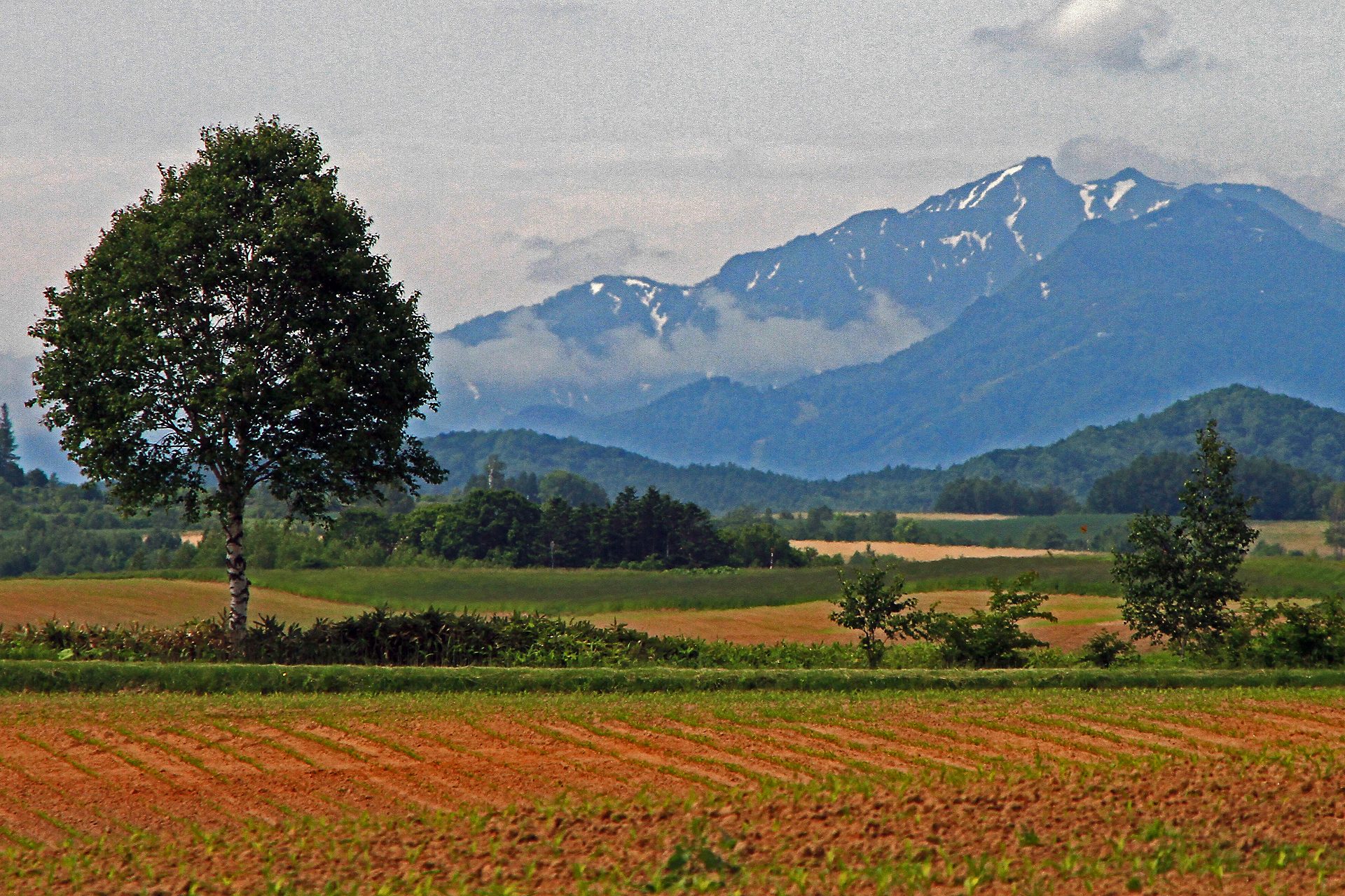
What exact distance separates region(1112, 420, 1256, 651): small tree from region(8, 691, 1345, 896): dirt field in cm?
1037

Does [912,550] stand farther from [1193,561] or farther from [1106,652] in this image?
[1106,652]

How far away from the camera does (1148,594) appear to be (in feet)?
115

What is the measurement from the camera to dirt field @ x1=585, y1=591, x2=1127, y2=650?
1973 inches

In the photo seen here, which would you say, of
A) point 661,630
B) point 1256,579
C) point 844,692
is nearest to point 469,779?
point 844,692

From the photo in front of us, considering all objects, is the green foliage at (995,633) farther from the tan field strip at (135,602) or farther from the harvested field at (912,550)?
the harvested field at (912,550)

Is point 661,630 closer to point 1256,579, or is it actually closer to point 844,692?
point 844,692

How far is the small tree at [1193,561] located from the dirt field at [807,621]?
11.1 metres

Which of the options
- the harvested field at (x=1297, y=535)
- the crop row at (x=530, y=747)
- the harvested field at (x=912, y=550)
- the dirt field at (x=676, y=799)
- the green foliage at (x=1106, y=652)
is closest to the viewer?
the dirt field at (x=676, y=799)

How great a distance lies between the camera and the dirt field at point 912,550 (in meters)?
125

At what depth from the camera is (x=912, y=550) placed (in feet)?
439

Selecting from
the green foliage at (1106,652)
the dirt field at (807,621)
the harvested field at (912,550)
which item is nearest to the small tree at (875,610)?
the green foliage at (1106,652)

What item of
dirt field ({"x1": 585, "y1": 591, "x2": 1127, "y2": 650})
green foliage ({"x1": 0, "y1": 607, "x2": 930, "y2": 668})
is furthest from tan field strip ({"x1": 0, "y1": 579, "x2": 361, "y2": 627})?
green foliage ({"x1": 0, "y1": 607, "x2": 930, "y2": 668})

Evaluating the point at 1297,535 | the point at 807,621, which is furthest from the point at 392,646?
the point at 1297,535

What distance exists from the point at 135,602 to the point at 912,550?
90370mm
